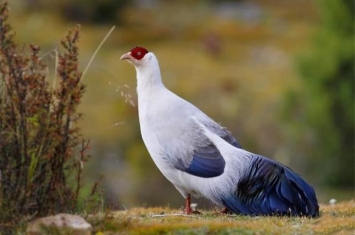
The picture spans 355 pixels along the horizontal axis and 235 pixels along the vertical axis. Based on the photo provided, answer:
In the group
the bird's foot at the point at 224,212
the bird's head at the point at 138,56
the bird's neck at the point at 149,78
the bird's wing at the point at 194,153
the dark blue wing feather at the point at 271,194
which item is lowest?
the bird's foot at the point at 224,212

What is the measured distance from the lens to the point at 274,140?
3894 centimetres

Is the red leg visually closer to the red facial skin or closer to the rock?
the red facial skin

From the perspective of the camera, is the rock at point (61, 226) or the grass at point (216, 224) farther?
the grass at point (216, 224)

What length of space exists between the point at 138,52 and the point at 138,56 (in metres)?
0.08

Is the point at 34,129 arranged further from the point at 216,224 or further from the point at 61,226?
the point at 216,224

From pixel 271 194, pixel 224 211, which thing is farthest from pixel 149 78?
pixel 271 194

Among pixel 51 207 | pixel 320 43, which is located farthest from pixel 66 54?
pixel 320 43

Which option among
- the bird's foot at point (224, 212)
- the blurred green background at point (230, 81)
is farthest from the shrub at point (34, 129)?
the blurred green background at point (230, 81)

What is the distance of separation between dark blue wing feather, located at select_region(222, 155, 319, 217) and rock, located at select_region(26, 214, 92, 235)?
104 inches

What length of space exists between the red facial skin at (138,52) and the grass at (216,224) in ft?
7.74

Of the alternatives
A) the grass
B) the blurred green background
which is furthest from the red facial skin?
the blurred green background

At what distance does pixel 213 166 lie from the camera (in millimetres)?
13570

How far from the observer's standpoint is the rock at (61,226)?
37.3 feet

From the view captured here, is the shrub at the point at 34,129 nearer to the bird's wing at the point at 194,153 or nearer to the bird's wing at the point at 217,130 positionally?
the bird's wing at the point at 194,153
